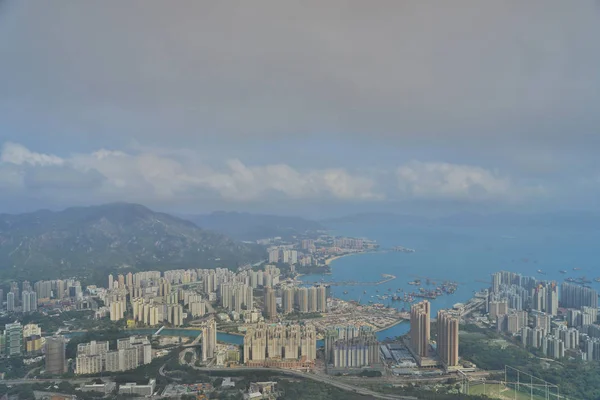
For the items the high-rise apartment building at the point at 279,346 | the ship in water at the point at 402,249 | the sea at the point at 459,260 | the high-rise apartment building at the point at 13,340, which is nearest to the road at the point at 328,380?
the high-rise apartment building at the point at 279,346

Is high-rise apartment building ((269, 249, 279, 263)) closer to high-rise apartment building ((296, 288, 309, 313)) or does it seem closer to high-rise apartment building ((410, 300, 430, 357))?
high-rise apartment building ((296, 288, 309, 313))

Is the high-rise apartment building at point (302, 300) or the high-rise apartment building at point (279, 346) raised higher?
the high-rise apartment building at point (279, 346)

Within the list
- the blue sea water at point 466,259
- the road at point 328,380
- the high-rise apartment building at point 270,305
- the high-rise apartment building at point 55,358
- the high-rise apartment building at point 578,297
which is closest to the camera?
the road at point 328,380

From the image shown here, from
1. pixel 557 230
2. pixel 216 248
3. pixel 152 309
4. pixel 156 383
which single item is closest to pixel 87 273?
pixel 152 309

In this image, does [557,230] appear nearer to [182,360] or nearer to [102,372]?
[182,360]

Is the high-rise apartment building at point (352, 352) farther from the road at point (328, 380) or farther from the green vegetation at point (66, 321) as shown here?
the green vegetation at point (66, 321)

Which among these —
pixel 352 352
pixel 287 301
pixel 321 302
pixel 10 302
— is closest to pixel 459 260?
pixel 321 302
